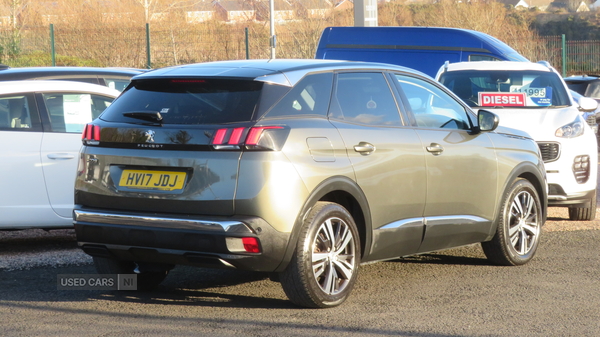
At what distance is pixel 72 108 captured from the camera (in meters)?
7.42

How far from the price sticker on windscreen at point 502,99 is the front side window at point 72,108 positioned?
448cm

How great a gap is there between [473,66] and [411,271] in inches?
191

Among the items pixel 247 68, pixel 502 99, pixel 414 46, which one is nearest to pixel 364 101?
→ pixel 247 68

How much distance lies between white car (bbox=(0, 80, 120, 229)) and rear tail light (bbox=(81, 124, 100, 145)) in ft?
5.69

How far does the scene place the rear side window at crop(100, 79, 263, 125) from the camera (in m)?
4.97

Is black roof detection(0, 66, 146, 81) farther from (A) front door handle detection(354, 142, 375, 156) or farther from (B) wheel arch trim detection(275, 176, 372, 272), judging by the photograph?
(B) wheel arch trim detection(275, 176, 372, 272)

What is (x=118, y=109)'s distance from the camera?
535 cm

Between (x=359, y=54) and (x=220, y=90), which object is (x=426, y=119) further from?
(x=359, y=54)

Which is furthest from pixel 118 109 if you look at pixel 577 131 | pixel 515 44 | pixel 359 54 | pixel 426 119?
pixel 515 44

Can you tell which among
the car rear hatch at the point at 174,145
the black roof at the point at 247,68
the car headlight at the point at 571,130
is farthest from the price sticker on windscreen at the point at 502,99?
the car rear hatch at the point at 174,145

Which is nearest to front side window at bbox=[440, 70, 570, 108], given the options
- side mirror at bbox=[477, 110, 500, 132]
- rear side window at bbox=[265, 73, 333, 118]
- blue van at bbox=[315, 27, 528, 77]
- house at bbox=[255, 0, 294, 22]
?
side mirror at bbox=[477, 110, 500, 132]

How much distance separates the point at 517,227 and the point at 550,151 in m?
2.14

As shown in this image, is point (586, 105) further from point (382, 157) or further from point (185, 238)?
point (185, 238)

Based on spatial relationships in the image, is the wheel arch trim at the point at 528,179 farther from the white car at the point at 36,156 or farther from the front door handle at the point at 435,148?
the white car at the point at 36,156
